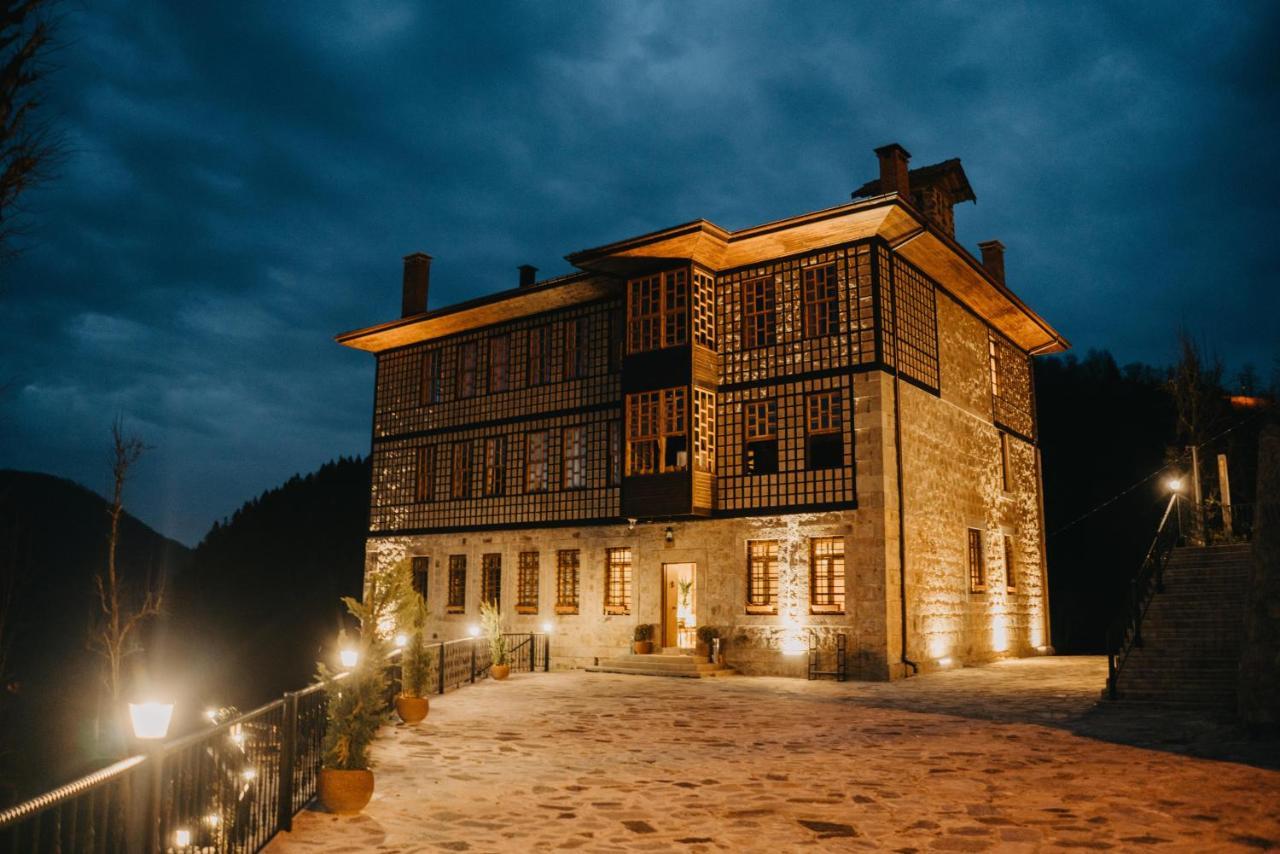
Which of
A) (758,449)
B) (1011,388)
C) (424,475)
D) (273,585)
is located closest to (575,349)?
(758,449)

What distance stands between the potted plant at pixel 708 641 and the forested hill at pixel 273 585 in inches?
1155

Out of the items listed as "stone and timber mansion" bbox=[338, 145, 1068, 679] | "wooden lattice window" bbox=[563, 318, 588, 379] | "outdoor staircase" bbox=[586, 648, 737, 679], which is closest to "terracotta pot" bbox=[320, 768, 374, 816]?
"outdoor staircase" bbox=[586, 648, 737, 679]

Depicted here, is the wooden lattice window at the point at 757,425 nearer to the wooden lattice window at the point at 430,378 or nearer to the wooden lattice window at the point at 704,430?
the wooden lattice window at the point at 704,430

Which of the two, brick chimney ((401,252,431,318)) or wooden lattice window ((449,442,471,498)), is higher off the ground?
brick chimney ((401,252,431,318))

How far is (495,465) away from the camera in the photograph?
25469 millimetres

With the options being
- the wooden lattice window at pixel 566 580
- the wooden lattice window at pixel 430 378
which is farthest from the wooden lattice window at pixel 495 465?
the wooden lattice window at pixel 566 580

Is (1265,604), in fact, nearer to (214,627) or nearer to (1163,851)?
(1163,851)

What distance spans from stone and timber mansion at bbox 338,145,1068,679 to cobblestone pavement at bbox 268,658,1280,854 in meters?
5.44

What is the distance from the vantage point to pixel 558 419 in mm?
24188

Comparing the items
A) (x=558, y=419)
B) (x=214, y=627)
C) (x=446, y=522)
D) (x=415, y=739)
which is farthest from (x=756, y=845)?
(x=214, y=627)

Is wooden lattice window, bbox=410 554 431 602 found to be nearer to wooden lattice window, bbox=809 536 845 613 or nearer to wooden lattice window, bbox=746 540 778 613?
wooden lattice window, bbox=746 540 778 613

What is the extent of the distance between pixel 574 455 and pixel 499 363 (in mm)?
3976

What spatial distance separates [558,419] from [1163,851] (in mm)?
19199

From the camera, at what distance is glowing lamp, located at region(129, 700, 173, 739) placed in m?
4.77
